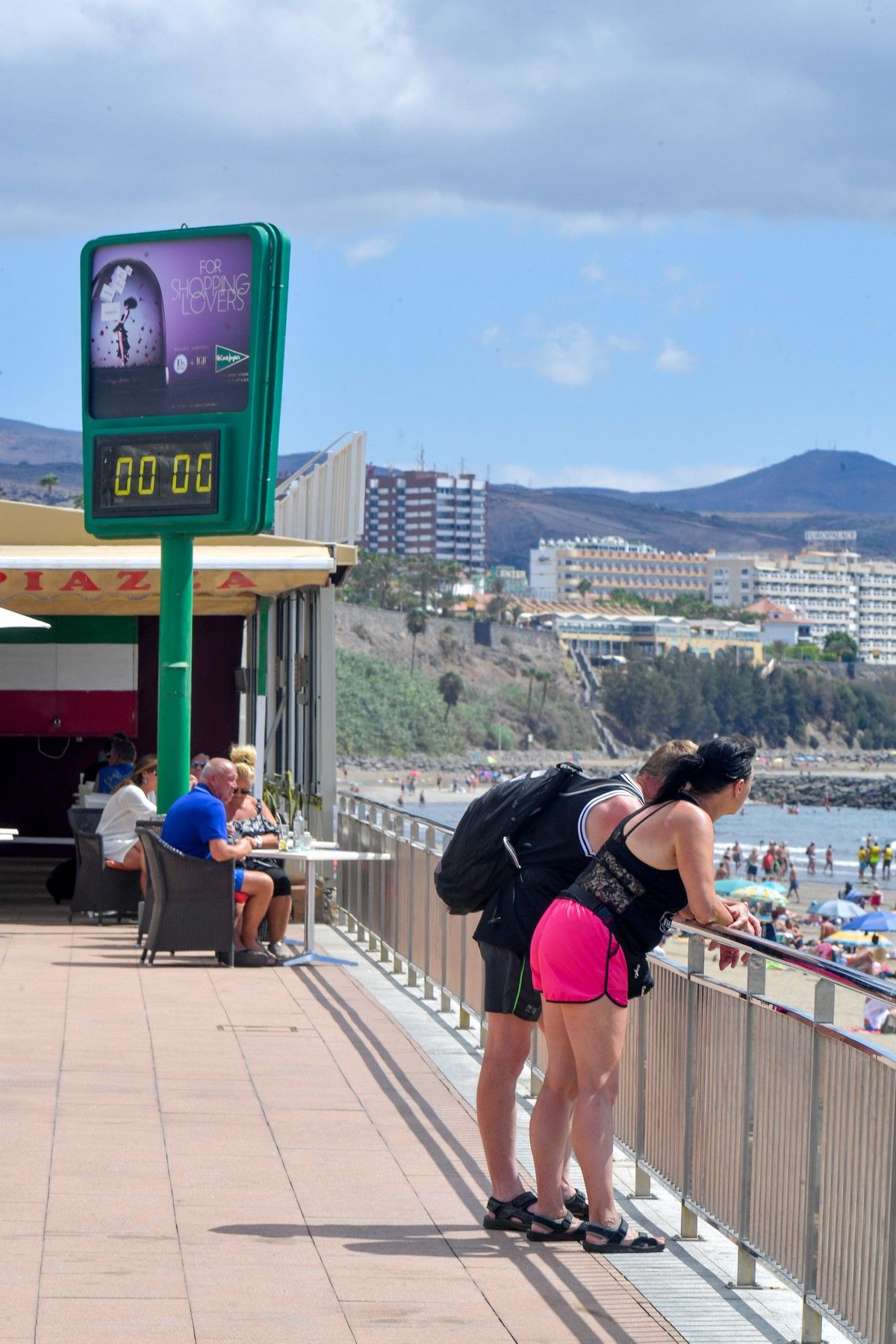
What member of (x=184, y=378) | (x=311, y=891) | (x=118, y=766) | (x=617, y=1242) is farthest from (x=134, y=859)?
(x=617, y=1242)

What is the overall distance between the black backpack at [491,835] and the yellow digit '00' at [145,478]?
20.7ft

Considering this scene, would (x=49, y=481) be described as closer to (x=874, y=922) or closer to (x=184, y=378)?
(x=874, y=922)

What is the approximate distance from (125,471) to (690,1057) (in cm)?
685

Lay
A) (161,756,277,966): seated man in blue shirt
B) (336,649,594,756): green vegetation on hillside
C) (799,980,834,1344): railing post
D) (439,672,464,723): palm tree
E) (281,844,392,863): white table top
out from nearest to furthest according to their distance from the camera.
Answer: (799,980,834,1344): railing post
(161,756,277,966): seated man in blue shirt
(281,844,392,863): white table top
(336,649,594,756): green vegetation on hillside
(439,672,464,723): palm tree

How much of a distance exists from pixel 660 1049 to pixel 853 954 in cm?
3520

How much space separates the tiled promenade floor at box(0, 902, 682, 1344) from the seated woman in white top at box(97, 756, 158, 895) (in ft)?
9.47

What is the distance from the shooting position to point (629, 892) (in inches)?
157

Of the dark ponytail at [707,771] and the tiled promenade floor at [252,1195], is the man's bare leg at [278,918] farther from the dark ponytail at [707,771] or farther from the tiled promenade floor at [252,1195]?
the dark ponytail at [707,771]

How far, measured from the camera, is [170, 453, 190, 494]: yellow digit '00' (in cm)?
1035

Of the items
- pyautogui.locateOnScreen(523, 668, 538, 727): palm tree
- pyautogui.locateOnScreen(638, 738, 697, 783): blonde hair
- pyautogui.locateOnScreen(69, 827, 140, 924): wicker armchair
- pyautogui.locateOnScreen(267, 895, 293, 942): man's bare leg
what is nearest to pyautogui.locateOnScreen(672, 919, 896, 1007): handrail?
pyautogui.locateOnScreen(638, 738, 697, 783): blonde hair

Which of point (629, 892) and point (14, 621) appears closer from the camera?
point (629, 892)

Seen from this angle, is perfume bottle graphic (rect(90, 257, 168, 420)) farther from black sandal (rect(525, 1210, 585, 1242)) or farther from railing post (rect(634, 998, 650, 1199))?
black sandal (rect(525, 1210, 585, 1242))

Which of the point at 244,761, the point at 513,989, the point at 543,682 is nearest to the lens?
the point at 513,989

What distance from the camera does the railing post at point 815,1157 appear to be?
11.7 ft
